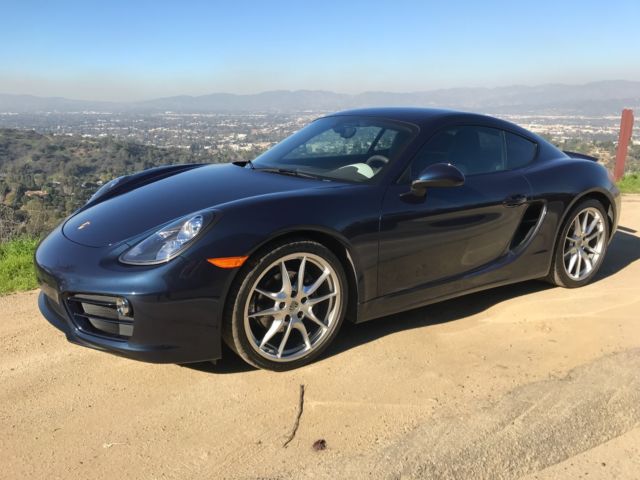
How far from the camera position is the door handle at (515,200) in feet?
12.1

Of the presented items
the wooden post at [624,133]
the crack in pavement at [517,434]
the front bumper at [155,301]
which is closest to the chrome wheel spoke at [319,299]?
the front bumper at [155,301]

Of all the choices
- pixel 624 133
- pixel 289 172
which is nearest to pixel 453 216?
pixel 289 172

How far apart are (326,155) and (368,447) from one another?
84.3 inches

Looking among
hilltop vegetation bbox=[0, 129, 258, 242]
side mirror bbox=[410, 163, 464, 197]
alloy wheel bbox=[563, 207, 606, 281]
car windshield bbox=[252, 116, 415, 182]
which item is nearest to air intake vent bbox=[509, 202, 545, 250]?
alloy wheel bbox=[563, 207, 606, 281]

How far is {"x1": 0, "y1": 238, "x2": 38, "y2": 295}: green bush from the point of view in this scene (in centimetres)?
459

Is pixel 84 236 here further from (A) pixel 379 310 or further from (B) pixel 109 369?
(A) pixel 379 310

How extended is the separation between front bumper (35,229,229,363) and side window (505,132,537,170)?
237cm

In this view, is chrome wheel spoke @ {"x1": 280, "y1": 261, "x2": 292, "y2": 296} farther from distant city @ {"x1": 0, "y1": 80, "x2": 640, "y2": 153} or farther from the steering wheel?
distant city @ {"x1": 0, "y1": 80, "x2": 640, "y2": 153}

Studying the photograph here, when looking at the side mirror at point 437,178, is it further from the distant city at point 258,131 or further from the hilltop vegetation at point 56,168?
the hilltop vegetation at point 56,168

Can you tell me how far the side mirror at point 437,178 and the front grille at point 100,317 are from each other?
5.74ft

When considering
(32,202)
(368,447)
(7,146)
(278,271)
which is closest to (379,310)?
(278,271)

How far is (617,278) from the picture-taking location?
456cm

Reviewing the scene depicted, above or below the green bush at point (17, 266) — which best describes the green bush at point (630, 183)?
above

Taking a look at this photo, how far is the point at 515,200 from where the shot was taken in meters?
3.74
